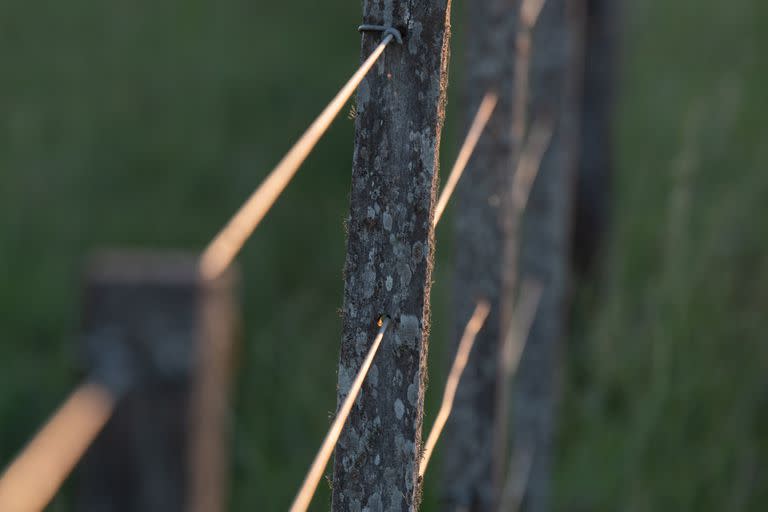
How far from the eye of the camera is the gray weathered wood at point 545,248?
8.42 feet

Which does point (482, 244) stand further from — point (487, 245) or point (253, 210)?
point (253, 210)

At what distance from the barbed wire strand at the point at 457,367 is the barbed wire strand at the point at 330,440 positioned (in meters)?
0.27

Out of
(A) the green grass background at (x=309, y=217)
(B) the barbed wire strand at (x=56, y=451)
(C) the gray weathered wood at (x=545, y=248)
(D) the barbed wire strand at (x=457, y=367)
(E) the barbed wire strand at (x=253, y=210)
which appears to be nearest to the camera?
(B) the barbed wire strand at (x=56, y=451)

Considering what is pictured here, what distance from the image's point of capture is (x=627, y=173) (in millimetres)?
4426

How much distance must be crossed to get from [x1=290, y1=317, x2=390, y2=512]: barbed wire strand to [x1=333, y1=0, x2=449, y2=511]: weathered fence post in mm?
27

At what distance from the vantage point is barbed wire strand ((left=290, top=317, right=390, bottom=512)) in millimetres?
885

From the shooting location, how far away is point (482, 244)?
1.88 metres

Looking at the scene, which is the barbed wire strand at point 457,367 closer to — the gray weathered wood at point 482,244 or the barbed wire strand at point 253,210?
the gray weathered wood at point 482,244

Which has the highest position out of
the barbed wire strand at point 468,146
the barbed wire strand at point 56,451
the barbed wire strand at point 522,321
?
the barbed wire strand at point 56,451

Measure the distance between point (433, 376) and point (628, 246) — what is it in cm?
120

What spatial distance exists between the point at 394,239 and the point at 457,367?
0.55 m

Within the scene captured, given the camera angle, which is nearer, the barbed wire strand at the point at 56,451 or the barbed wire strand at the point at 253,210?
the barbed wire strand at the point at 56,451

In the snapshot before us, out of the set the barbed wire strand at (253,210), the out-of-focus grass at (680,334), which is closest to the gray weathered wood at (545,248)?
the out-of-focus grass at (680,334)

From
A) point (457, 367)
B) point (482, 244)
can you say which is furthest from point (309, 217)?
point (457, 367)
